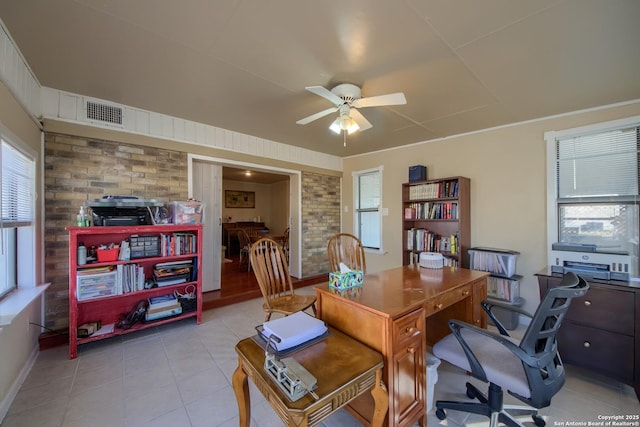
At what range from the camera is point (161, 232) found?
9.20ft

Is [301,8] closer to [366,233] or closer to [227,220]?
[366,233]

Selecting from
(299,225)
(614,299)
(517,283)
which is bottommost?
(517,283)

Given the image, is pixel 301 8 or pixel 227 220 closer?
pixel 301 8

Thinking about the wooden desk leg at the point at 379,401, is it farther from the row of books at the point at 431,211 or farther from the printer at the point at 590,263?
the row of books at the point at 431,211

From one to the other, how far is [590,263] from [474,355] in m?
1.70

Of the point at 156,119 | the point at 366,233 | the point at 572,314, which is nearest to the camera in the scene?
the point at 572,314

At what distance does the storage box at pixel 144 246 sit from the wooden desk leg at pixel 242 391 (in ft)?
6.54

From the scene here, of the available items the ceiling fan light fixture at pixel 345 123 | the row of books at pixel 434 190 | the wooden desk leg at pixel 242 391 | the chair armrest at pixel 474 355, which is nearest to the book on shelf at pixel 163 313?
the wooden desk leg at pixel 242 391

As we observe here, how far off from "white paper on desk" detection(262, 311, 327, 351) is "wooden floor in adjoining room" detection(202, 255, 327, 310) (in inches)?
96.3

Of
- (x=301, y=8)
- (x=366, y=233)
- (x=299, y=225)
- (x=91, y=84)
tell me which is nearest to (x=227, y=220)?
(x=299, y=225)

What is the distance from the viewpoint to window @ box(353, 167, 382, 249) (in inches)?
188

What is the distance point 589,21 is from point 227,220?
25.5ft

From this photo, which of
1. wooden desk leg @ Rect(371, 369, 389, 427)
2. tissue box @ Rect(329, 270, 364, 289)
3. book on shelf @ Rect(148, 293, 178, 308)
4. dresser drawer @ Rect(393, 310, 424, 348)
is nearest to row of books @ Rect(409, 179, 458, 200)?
tissue box @ Rect(329, 270, 364, 289)

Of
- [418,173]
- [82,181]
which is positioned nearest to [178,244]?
[82,181]
